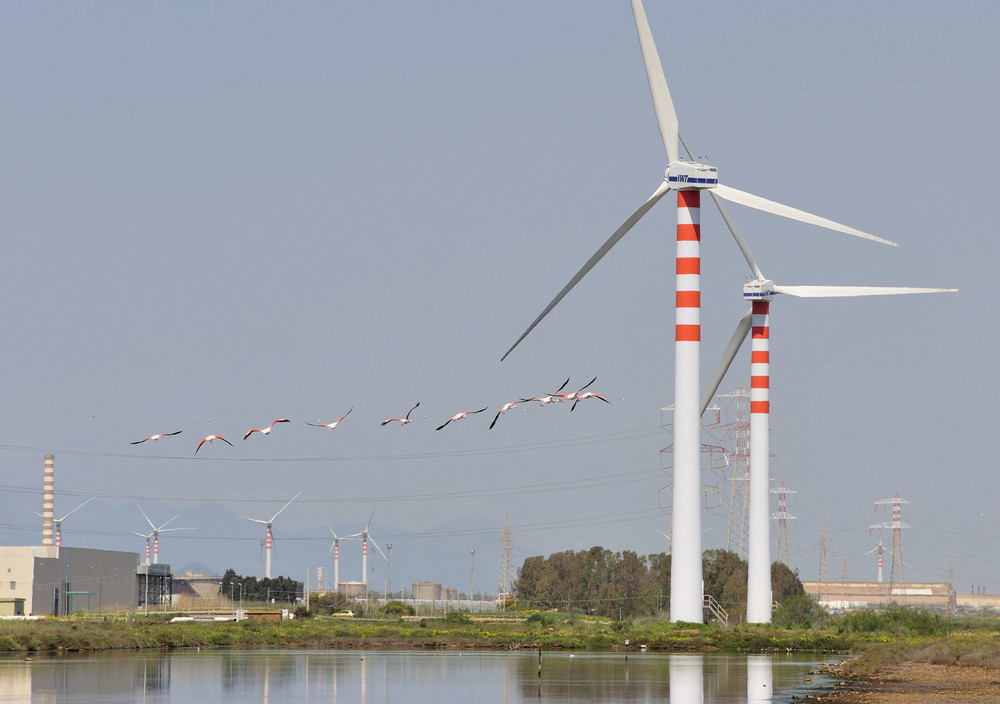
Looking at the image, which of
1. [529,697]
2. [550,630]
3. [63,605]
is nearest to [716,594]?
[550,630]

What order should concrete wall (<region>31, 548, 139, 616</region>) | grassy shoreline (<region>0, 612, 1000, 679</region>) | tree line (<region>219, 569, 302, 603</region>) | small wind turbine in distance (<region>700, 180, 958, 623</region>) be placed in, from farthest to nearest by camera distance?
tree line (<region>219, 569, 302, 603</region>), concrete wall (<region>31, 548, 139, 616</region>), small wind turbine in distance (<region>700, 180, 958, 623</region>), grassy shoreline (<region>0, 612, 1000, 679</region>)

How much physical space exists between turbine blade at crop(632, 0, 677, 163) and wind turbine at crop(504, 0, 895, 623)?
0.17 feet

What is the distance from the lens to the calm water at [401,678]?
3741 centimetres

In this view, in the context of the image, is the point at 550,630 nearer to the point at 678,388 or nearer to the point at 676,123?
the point at 678,388

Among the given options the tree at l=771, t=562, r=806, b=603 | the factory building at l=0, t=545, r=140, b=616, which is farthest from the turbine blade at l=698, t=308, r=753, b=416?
the factory building at l=0, t=545, r=140, b=616

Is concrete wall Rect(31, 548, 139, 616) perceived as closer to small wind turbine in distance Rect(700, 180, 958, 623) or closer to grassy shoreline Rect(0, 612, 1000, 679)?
grassy shoreline Rect(0, 612, 1000, 679)

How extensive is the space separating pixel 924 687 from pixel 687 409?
26659 mm

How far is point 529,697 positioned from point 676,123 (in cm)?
4233

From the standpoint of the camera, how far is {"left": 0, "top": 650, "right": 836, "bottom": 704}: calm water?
123ft

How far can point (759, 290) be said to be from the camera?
81.3 m

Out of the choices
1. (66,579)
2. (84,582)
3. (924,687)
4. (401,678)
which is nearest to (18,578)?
(66,579)

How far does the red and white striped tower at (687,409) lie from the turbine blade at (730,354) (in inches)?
310

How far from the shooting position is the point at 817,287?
81125 millimetres

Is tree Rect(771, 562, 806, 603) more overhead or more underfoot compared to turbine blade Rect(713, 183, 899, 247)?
more underfoot
